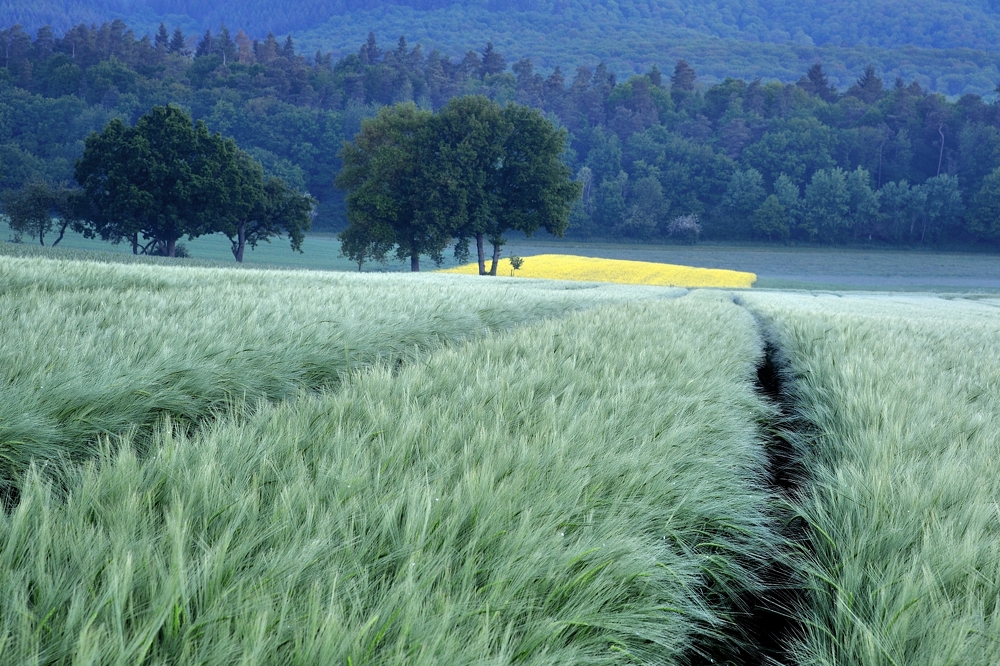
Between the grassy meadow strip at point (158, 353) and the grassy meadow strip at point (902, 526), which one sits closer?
the grassy meadow strip at point (902, 526)

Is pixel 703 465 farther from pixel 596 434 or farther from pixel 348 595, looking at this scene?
pixel 348 595

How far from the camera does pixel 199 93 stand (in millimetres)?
97000

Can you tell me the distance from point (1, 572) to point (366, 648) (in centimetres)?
60

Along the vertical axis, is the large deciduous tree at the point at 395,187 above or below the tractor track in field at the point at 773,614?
above

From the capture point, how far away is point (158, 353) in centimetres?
272

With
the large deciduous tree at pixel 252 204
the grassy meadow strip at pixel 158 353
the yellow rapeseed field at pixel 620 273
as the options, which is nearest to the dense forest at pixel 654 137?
the large deciduous tree at pixel 252 204

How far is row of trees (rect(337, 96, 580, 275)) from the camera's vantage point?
34.9 meters

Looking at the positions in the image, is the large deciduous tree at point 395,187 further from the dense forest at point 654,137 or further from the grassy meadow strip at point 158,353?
the grassy meadow strip at point 158,353

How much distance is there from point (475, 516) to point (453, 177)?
3511 centimetres

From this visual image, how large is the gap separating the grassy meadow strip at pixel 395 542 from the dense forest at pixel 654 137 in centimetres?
6299

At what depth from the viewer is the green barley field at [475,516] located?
36.6 inches

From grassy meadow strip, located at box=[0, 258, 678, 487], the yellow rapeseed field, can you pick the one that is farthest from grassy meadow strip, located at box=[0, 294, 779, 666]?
the yellow rapeseed field

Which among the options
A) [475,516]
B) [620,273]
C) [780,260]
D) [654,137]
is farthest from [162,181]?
[654,137]

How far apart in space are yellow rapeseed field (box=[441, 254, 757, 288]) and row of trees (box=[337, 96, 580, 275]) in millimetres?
6751
